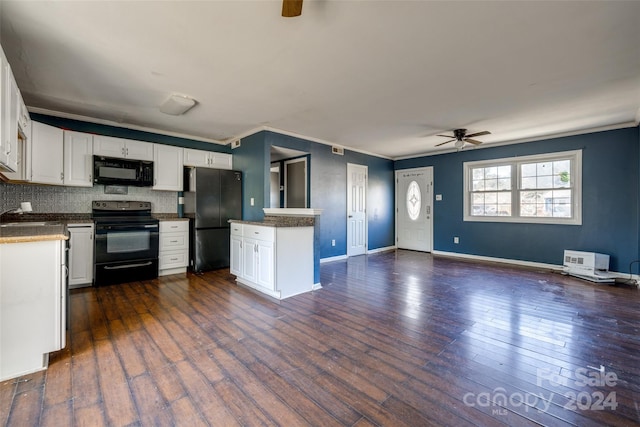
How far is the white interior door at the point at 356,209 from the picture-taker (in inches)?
239

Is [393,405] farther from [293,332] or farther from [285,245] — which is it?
[285,245]

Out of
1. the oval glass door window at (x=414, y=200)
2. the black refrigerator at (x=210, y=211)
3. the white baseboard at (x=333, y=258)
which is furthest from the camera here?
the oval glass door window at (x=414, y=200)

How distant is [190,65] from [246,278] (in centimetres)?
262

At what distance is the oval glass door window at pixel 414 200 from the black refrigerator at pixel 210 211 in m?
4.32

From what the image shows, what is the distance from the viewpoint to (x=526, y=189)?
5.27 m

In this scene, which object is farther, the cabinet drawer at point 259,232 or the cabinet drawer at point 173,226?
the cabinet drawer at point 173,226

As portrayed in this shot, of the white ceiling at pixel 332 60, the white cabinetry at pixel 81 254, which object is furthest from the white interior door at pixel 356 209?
the white cabinetry at pixel 81 254

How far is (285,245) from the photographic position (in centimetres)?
336

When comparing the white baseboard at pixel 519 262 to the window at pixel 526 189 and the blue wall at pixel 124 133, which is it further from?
the blue wall at pixel 124 133

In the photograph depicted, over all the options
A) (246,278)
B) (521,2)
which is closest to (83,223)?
(246,278)

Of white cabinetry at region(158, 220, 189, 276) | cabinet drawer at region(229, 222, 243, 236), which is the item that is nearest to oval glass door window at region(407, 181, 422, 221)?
cabinet drawer at region(229, 222, 243, 236)

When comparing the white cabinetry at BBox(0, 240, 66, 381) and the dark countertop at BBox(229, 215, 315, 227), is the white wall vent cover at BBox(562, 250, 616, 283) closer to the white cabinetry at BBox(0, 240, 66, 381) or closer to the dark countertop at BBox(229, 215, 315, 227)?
the dark countertop at BBox(229, 215, 315, 227)

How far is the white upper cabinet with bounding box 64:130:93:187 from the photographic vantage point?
12.1 feet

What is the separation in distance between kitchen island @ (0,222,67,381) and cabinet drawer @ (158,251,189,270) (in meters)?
2.48
